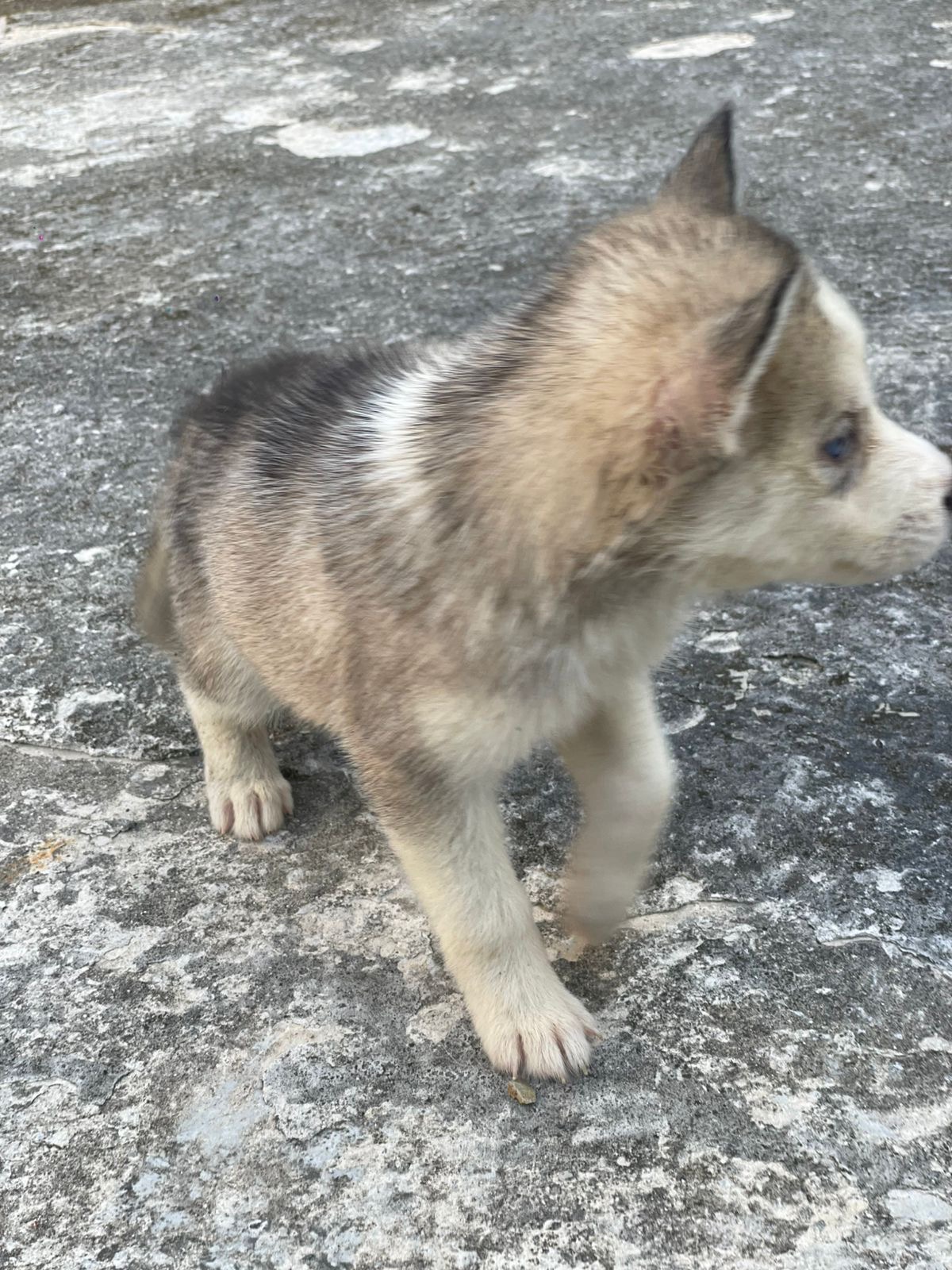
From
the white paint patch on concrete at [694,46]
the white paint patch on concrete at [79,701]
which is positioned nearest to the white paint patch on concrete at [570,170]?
the white paint patch on concrete at [694,46]

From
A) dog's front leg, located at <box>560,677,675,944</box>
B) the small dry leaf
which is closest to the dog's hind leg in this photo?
dog's front leg, located at <box>560,677,675,944</box>

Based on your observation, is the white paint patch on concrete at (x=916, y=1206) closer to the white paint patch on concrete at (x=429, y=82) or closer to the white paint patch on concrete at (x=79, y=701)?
the white paint patch on concrete at (x=79, y=701)

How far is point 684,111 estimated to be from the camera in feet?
18.7

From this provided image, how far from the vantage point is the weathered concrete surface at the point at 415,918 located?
1963 mm

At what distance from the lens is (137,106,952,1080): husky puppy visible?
72.3 inches

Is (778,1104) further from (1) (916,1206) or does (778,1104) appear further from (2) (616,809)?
(2) (616,809)

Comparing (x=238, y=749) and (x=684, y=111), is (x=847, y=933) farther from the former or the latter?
(x=684, y=111)

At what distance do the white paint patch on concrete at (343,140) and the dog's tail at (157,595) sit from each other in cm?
344

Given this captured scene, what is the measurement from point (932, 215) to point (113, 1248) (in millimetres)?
4480

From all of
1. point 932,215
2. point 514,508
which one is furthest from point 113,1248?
point 932,215

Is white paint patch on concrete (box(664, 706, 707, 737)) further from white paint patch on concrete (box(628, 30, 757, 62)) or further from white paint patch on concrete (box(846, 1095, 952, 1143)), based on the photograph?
white paint patch on concrete (box(628, 30, 757, 62))

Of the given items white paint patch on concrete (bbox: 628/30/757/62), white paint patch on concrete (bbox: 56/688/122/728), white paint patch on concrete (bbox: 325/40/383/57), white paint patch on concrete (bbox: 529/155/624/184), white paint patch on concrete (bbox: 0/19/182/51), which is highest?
white paint patch on concrete (bbox: 0/19/182/51)

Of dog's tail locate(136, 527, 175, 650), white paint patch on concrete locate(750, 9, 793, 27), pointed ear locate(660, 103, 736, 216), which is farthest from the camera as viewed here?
white paint patch on concrete locate(750, 9, 793, 27)

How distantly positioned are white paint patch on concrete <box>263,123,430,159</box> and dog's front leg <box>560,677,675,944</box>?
13.8 feet
